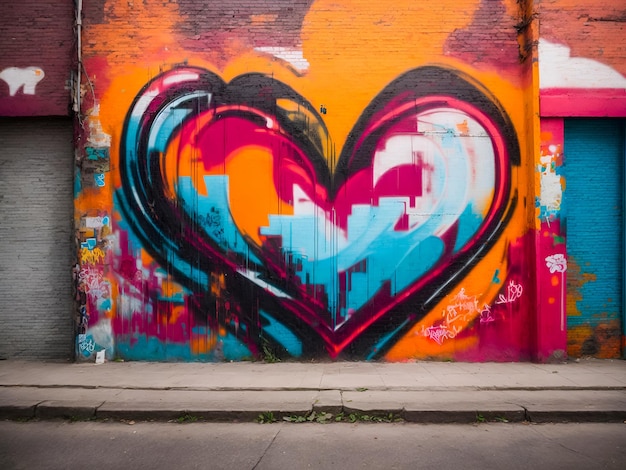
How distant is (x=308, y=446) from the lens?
4801 millimetres

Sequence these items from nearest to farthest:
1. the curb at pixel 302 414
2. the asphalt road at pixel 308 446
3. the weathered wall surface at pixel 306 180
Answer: the asphalt road at pixel 308 446, the curb at pixel 302 414, the weathered wall surface at pixel 306 180

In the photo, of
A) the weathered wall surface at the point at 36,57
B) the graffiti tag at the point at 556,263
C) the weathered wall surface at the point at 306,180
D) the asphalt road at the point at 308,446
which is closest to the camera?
the asphalt road at the point at 308,446

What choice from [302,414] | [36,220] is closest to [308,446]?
[302,414]

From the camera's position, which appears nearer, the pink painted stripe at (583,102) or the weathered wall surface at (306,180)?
the pink painted stripe at (583,102)

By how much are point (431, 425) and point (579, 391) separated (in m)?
2.48

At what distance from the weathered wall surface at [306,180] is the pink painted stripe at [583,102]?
15.0 inches

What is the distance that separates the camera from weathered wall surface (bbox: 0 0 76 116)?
A: 26.8 feet

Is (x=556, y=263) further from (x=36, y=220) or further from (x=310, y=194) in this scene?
(x=36, y=220)

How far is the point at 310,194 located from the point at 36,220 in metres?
5.11

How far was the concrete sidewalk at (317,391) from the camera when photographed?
220 inches

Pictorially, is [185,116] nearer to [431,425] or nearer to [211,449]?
[211,449]

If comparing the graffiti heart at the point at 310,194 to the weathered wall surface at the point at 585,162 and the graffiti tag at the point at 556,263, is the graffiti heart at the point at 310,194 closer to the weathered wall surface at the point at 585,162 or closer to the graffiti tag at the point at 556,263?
the weathered wall surface at the point at 585,162

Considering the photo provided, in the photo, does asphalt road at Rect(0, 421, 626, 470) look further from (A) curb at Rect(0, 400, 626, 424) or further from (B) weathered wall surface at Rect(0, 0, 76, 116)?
(B) weathered wall surface at Rect(0, 0, 76, 116)

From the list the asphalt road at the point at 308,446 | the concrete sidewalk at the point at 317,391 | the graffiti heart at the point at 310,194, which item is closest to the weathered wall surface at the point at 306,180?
the graffiti heart at the point at 310,194
